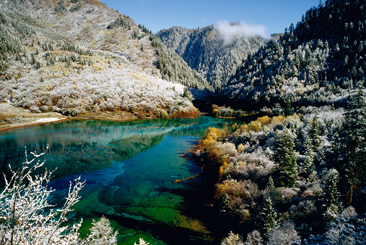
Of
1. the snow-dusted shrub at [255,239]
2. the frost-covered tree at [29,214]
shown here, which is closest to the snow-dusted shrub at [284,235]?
the snow-dusted shrub at [255,239]

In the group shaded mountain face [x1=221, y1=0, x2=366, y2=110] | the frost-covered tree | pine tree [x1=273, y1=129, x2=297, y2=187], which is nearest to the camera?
the frost-covered tree

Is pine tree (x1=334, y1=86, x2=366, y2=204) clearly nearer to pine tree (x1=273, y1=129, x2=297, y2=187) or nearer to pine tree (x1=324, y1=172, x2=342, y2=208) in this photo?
pine tree (x1=324, y1=172, x2=342, y2=208)

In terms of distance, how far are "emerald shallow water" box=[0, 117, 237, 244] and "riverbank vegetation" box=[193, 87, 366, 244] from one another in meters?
5.41

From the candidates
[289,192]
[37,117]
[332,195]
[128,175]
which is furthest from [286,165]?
[37,117]

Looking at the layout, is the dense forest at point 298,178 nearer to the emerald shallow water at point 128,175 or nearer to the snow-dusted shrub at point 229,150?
the snow-dusted shrub at point 229,150

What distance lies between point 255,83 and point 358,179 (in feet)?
418

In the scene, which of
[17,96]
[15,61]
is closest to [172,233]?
[17,96]

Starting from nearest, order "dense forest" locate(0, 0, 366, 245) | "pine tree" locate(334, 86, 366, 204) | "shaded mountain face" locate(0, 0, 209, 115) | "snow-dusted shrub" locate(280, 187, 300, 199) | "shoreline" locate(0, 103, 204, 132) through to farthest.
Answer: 1. "pine tree" locate(334, 86, 366, 204)
2. "dense forest" locate(0, 0, 366, 245)
3. "snow-dusted shrub" locate(280, 187, 300, 199)
4. "shoreline" locate(0, 103, 204, 132)
5. "shaded mountain face" locate(0, 0, 209, 115)

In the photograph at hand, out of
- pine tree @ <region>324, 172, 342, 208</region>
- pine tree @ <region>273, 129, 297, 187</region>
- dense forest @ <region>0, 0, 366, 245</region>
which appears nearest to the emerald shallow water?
dense forest @ <region>0, 0, 366, 245</region>

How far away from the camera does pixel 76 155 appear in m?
56.3

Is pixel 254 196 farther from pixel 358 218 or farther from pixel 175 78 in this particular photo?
pixel 175 78

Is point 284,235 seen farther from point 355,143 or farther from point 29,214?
point 29,214

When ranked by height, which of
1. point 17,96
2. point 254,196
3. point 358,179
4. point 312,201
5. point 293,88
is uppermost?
point 293,88

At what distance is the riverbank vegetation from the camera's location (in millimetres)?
19975
